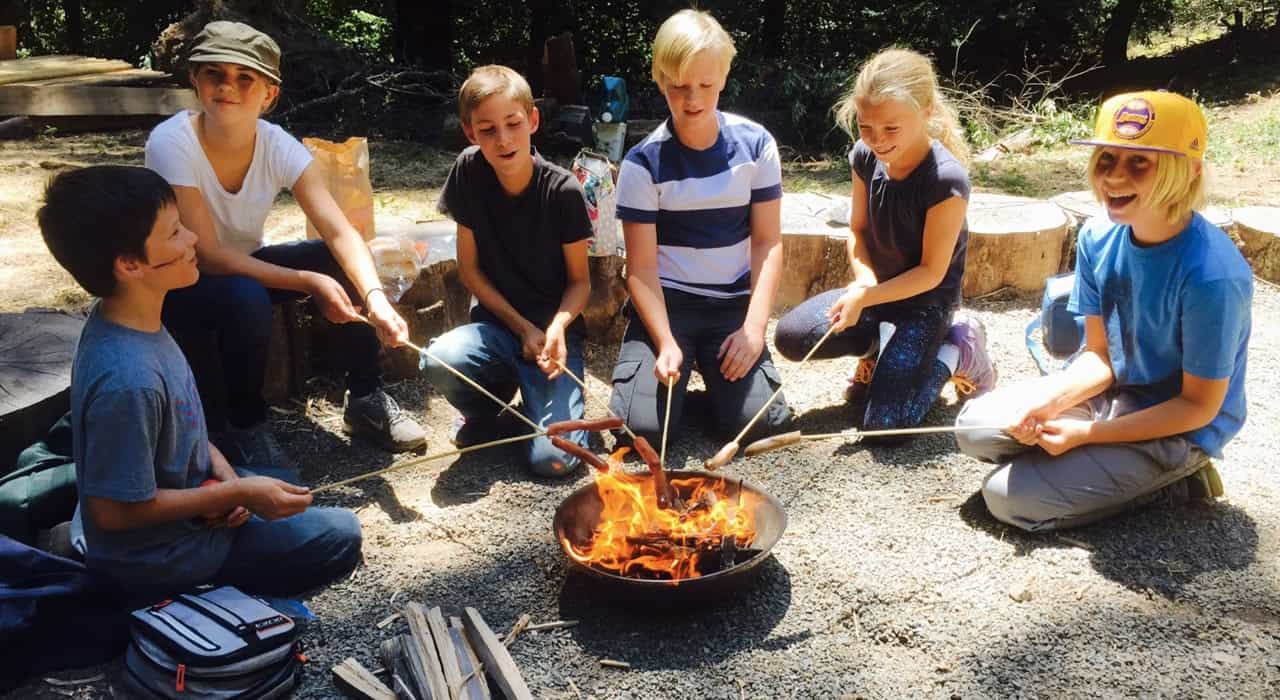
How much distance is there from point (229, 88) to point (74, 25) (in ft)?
47.2

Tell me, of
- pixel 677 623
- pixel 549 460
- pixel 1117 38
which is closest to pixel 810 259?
pixel 549 460

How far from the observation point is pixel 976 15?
34.6ft

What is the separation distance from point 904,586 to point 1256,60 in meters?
10.7

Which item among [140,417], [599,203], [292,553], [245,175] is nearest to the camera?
[140,417]

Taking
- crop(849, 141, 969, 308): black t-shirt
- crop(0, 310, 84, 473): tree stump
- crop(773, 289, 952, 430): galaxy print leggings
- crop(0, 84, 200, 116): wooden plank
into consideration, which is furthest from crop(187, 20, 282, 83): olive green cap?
crop(0, 84, 200, 116): wooden plank

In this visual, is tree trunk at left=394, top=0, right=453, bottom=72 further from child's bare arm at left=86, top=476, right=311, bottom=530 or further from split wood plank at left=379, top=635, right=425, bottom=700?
split wood plank at left=379, top=635, right=425, bottom=700

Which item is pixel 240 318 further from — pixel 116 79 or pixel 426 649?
pixel 116 79

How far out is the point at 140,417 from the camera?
8.35 feet

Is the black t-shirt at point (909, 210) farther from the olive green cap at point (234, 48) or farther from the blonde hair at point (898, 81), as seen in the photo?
the olive green cap at point (234, 48)

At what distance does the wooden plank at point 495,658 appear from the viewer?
8.16ft

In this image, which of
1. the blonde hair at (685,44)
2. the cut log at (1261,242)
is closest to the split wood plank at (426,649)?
the blonde hair at (685,44)

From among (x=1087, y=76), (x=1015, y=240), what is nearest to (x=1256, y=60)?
(x=1087, y=76)

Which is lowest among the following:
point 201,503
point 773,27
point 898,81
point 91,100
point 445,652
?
point 445,652

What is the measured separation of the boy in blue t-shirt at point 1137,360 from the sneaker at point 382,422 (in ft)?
7.04
